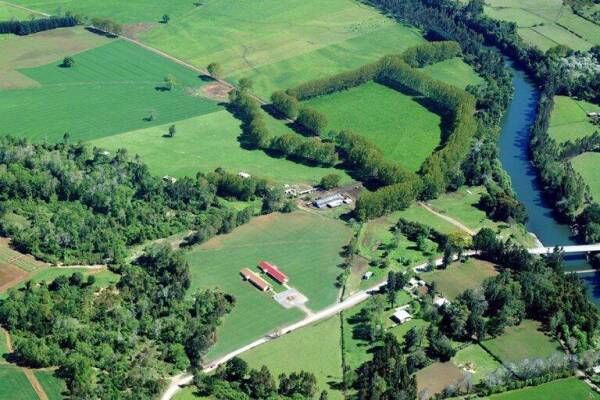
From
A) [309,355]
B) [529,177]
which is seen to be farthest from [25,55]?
[309,355]

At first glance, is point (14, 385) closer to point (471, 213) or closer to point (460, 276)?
point (460, 276)

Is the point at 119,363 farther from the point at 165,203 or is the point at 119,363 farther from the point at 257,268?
the point at 165,203

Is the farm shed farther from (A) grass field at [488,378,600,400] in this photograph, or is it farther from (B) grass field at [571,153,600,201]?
(B) grass field at [571,153,600,201]

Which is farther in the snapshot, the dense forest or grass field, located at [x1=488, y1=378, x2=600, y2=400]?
the dense forest

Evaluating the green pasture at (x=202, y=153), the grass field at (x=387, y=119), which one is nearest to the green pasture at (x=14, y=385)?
the green pasture at (x=202, y=153)

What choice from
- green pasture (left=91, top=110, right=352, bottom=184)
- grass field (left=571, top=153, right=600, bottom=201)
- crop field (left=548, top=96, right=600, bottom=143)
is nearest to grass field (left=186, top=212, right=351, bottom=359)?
green pasture (left=91, top=110, right=352, bottom=184)

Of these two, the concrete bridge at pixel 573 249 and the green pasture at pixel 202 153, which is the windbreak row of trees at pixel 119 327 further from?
the concrete bridge at pixel 573 249

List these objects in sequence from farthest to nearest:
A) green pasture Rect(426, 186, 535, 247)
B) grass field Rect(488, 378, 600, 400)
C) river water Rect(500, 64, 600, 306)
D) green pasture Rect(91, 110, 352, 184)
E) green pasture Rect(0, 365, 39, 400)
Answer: green pasture Rect(91, 110, 352, 184), green pasture Rect(426, 186, 535, 247), river water Rect(500, 64, 600, 306), grass field Rect(488, 378, 600, 400), green pasture Rect(0, 365, 39, 400)
